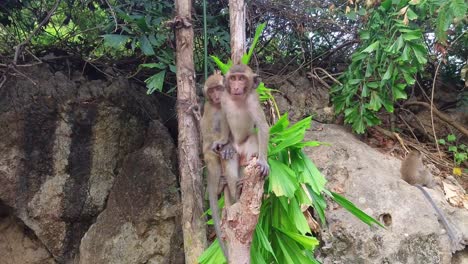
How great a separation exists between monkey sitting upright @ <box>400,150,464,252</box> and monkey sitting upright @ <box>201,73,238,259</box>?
236 centimetres

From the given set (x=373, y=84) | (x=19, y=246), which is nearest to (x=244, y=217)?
Result: (x=373, y=84)

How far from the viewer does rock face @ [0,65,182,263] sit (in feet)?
18.7

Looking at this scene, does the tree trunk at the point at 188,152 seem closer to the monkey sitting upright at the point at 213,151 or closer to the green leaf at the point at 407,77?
the monkey sitting upright at the point at 213,151

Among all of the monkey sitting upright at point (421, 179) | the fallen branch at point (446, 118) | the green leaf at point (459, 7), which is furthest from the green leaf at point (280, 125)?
the fallen branch at point (446, 118)

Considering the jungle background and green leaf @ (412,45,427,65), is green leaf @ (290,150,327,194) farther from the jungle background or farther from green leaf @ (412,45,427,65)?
green leaf @ (412,45,427,65)

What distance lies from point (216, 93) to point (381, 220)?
2.21 m

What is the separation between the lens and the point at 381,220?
5051 mm

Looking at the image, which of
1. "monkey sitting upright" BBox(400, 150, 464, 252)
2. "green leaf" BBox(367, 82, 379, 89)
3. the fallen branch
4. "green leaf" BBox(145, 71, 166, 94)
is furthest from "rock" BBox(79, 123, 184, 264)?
the fallen branch

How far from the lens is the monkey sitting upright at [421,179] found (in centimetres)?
491

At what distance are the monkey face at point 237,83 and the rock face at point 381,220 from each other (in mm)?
1987

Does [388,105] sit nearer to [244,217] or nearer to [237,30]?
[237,30]

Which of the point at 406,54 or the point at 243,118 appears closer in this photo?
the point at 243,118

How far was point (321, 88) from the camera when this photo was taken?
21.9 ft

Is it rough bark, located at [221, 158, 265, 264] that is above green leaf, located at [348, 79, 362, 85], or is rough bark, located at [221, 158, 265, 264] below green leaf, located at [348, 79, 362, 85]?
below
